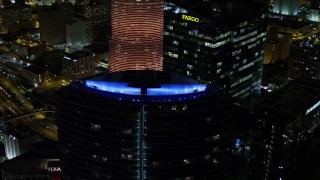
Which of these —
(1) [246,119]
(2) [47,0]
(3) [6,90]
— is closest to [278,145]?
(1) [246,119]

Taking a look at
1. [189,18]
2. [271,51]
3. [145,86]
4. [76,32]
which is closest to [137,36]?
[189,18]

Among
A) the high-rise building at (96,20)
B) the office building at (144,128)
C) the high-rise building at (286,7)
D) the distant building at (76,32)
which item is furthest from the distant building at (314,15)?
the office building at (144,128)

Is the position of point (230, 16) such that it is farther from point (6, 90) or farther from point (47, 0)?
point (47, 0)

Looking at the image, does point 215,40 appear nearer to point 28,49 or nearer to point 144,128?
point 144,128

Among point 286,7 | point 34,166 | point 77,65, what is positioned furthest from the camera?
point 286,7

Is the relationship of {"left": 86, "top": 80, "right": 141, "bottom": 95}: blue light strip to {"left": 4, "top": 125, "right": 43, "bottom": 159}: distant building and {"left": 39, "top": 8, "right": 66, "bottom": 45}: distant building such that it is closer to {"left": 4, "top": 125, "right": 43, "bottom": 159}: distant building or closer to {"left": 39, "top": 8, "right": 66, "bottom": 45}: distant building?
{"left": 4, "top": 125, "right": 43, "bottom": 159}: distant building
